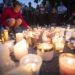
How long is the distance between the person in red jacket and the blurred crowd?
0.46 feet

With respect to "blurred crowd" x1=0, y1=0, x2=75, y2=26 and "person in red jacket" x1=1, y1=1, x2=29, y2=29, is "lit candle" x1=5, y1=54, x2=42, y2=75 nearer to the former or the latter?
"person in red jacket" x1=1, y1=1, x2=29, y2=29

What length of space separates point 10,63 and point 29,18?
6.55 feet

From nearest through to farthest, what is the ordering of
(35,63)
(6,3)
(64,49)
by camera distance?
1. (35,63)
2. (64,49)
3. (6,3)

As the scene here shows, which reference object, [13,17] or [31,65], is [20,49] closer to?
[31,65]

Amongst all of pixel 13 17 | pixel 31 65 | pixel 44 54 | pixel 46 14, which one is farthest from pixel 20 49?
pixel 46 14

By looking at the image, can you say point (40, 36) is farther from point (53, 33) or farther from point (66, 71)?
point (66, 71)

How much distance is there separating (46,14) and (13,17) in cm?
104

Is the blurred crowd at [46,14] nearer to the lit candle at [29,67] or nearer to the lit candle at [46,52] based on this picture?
the lit candle at [46,52]

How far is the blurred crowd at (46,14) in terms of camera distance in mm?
2643

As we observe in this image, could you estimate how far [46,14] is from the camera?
124 inches

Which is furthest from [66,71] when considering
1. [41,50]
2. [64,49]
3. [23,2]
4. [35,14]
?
[35,14]

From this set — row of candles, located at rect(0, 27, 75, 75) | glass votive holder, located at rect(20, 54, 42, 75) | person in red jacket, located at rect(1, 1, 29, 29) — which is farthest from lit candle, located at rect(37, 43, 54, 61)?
person in red jacket, located at rect(1, 1, 29, 29)

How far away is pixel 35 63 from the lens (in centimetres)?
90

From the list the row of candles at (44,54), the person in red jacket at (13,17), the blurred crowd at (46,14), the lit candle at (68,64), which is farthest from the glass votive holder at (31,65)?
the blurred crowd at (46,14)
